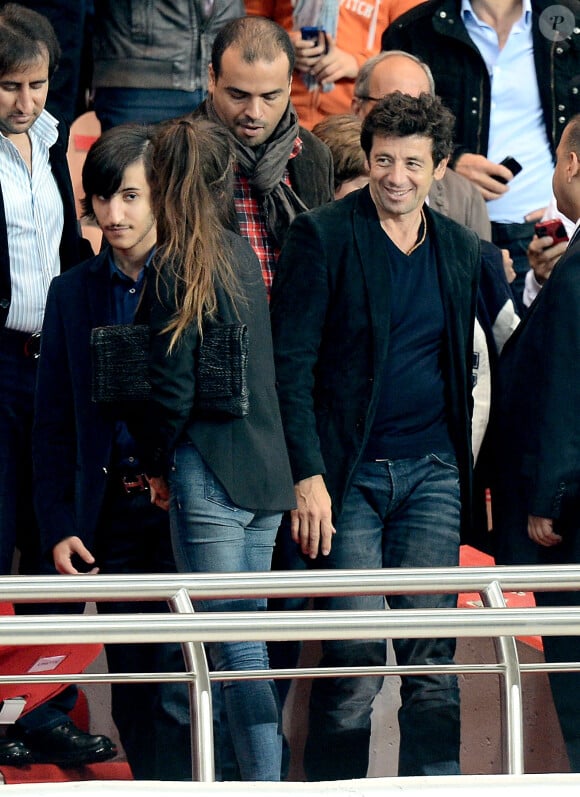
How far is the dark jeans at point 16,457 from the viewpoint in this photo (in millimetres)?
4246

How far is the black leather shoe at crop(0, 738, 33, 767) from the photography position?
13.6 feet

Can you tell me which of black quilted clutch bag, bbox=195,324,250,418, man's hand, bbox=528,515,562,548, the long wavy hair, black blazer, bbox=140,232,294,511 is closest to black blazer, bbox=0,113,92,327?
the long wavy hair

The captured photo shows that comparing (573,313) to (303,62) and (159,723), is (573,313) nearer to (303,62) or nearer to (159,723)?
(159,723)

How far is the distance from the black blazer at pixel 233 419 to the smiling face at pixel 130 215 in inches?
16.7

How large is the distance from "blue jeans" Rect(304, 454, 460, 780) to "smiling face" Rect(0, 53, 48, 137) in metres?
1.43

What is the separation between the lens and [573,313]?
4008 millimetres

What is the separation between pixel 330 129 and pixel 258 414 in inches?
56.8

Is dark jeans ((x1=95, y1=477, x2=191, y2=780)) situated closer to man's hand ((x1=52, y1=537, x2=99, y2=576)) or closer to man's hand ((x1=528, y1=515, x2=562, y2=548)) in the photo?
man's hand ((x1=52, y1=537, x2=99, y2=576))

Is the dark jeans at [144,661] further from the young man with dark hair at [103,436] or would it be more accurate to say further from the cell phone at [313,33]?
the cell phone at [313,33]

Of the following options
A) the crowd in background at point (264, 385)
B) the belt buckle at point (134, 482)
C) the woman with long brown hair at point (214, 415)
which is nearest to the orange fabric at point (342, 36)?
the crowd in background at point (264, 385)

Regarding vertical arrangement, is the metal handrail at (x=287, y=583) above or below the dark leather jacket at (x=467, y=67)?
below

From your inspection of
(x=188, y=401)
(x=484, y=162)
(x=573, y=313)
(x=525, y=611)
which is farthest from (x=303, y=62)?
(x=525, y=611)

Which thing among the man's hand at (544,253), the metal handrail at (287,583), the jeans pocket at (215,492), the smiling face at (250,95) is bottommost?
the jeans pocket at (215,492)

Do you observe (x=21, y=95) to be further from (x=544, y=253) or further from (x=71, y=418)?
(x=544, y=253)
